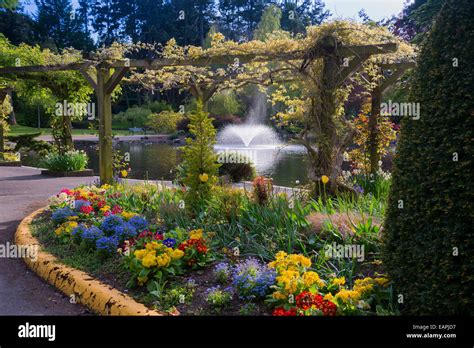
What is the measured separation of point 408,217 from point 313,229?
164 cm

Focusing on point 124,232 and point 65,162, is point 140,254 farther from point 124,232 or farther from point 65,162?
point 65,162

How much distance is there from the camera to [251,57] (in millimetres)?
7879

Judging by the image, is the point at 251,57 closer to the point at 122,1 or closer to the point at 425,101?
the point at 425,101

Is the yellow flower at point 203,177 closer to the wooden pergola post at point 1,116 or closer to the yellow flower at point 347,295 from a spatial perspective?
the yellow flower at point 347,295

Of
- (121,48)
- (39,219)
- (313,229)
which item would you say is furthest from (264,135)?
(313,229)

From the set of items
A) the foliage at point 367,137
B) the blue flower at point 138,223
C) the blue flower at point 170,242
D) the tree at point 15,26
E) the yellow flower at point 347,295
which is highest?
the tree at point 15,26

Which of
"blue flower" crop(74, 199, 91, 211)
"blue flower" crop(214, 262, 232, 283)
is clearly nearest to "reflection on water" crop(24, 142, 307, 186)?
"blue flower" crop(74, 199, 91, 211)

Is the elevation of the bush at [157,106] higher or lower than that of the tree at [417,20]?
lower

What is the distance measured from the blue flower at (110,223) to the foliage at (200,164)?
37.9 inches

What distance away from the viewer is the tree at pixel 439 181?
9.93 feet

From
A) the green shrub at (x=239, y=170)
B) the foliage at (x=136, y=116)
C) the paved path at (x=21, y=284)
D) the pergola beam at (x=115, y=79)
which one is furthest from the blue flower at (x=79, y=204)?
the foliage at (x=136, y=116)

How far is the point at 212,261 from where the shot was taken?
4707 millimetres

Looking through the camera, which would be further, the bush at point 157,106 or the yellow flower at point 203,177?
the bush at point 157,106

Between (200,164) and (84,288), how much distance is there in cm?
252
